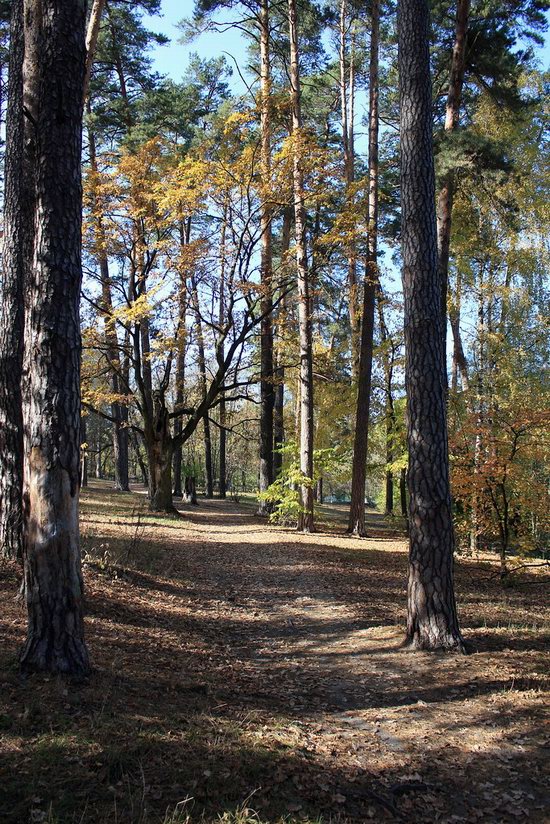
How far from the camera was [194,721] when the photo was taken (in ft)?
13.4

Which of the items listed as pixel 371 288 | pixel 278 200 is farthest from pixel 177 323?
pixel 371 288

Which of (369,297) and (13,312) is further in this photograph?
(369,297)

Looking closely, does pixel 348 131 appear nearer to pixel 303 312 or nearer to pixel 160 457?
pixel 303 312

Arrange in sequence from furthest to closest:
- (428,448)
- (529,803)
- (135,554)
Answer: (135,554)
(428,448)
(529,803)

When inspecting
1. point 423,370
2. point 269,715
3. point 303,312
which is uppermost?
point 303,312

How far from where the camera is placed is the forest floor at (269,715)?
3.25 m

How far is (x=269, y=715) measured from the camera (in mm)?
4500

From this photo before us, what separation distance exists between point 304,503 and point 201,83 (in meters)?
18.2

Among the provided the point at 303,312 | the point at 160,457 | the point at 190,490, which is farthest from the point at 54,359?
the point at 190,490

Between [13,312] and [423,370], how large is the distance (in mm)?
4843

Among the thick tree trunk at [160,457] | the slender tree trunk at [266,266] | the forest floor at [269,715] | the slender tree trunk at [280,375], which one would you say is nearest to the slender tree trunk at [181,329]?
the thick tree trunk at [160,457]

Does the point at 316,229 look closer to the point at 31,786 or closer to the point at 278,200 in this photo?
the point at 278,200

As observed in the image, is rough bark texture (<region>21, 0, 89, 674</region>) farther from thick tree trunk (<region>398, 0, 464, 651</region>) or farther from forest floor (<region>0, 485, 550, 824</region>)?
thick tree trunk (<region>398, 0, 464, 651</region>)

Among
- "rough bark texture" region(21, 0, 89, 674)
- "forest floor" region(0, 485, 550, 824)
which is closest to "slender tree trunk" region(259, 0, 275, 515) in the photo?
"forest floor" region(0, 485, 550, 824)
